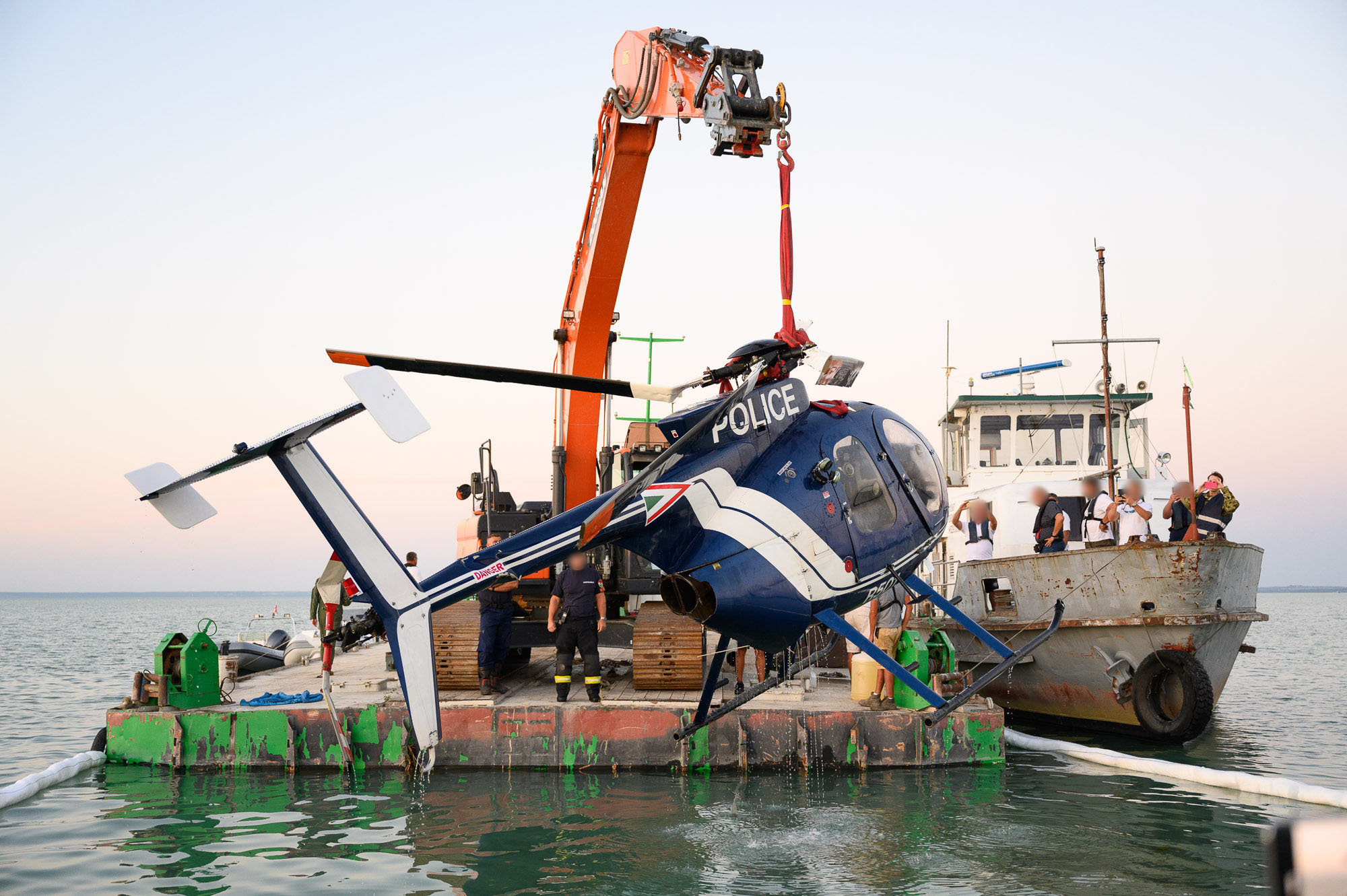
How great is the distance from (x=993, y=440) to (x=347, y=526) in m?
14.6

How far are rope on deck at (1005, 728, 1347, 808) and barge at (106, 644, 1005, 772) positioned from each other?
5.64 ft

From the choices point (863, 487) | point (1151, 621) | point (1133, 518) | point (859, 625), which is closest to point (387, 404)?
point (863, 487)

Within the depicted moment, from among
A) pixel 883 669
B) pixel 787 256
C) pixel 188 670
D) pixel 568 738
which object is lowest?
pixel 568 738

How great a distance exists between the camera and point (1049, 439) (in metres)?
18.1

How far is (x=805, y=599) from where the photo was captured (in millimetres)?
7234

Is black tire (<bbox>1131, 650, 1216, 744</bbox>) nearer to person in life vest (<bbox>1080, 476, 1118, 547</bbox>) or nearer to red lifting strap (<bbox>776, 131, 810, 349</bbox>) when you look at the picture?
person in life vest (<bbox>1080, 476, 1118, 547</bbox>)

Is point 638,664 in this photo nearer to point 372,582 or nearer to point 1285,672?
point 372,582

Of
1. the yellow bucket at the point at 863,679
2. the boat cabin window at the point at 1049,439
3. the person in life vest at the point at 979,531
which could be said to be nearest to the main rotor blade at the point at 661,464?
the yellow bucket at the point at 863,679

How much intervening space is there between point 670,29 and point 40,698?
1729 cm

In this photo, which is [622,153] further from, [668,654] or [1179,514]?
[1179,514]

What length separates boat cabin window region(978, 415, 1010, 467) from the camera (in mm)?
18203

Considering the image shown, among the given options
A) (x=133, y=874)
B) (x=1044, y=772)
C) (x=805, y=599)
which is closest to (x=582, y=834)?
(x=805, y=599)

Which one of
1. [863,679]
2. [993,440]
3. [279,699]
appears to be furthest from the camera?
[993,440]

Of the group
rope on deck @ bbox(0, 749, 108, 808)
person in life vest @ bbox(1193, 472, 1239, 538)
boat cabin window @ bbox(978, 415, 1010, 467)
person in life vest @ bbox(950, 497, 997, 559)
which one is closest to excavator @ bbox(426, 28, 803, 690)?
rope on deck @ bbox(0, 749, 108, 808)
